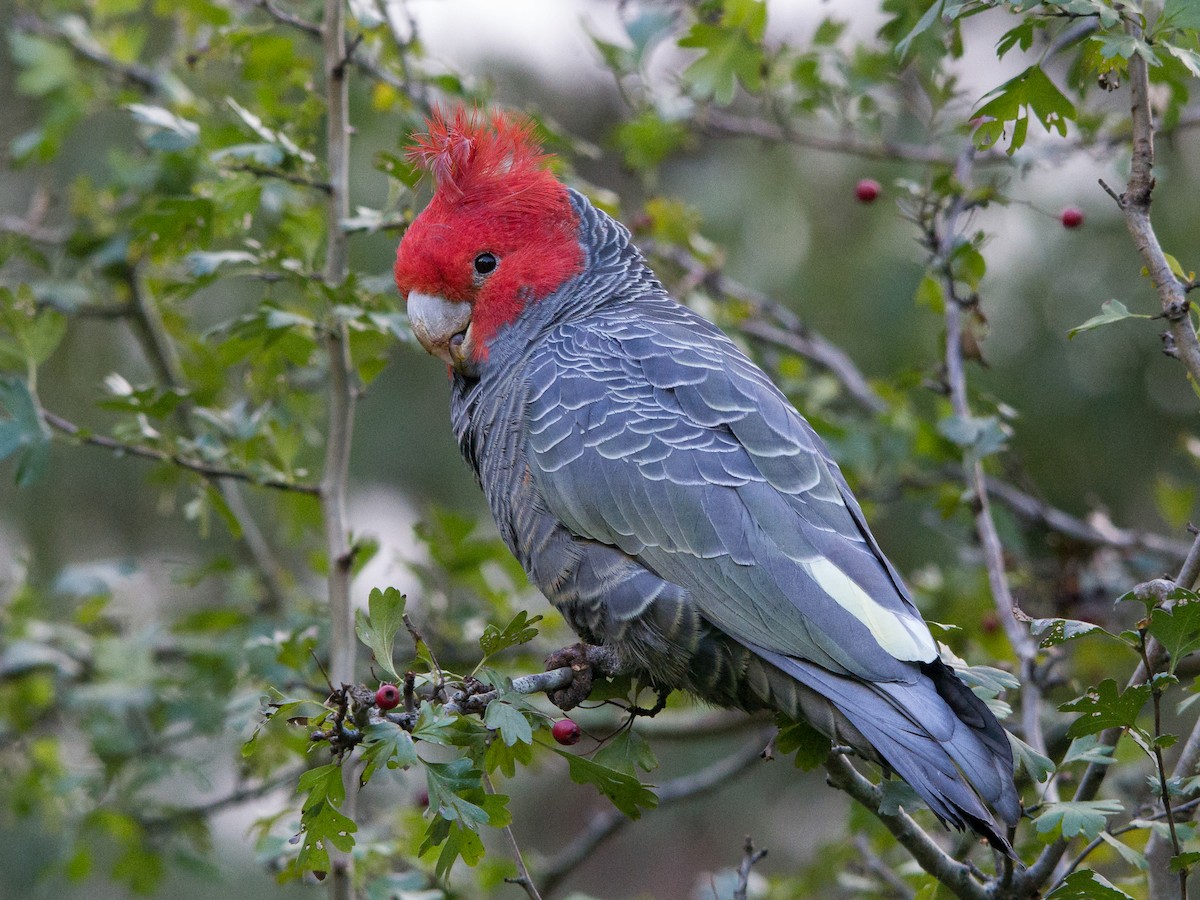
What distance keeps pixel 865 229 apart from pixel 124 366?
14.7ft

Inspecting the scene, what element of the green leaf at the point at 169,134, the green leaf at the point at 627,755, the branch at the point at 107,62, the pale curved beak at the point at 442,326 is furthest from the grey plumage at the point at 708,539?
the branch at the point at 107,62

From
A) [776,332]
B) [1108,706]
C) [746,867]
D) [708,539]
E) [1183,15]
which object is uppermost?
[1183,15]

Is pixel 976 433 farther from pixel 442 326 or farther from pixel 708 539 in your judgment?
pixel 442 326

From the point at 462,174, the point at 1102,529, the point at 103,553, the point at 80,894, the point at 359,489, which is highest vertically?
the point at 462,174

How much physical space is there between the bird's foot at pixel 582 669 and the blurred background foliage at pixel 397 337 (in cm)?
66

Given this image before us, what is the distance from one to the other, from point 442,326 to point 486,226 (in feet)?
1.10

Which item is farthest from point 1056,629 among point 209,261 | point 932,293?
point 209,261

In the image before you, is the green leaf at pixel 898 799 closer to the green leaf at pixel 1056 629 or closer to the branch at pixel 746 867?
the branch at pixel 746 867

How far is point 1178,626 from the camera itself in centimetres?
206

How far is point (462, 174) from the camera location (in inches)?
135

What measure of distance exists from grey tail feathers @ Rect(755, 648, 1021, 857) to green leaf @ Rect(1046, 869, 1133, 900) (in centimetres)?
13

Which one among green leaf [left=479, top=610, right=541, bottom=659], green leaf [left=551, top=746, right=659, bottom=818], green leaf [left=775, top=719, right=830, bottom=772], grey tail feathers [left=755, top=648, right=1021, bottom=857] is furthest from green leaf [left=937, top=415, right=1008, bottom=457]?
green leaf [left=479, top=610, right=541, bottom=659]

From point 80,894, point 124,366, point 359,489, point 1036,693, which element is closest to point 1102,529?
point 1036,693

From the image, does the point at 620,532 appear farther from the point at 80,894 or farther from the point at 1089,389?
the point at 80,894
